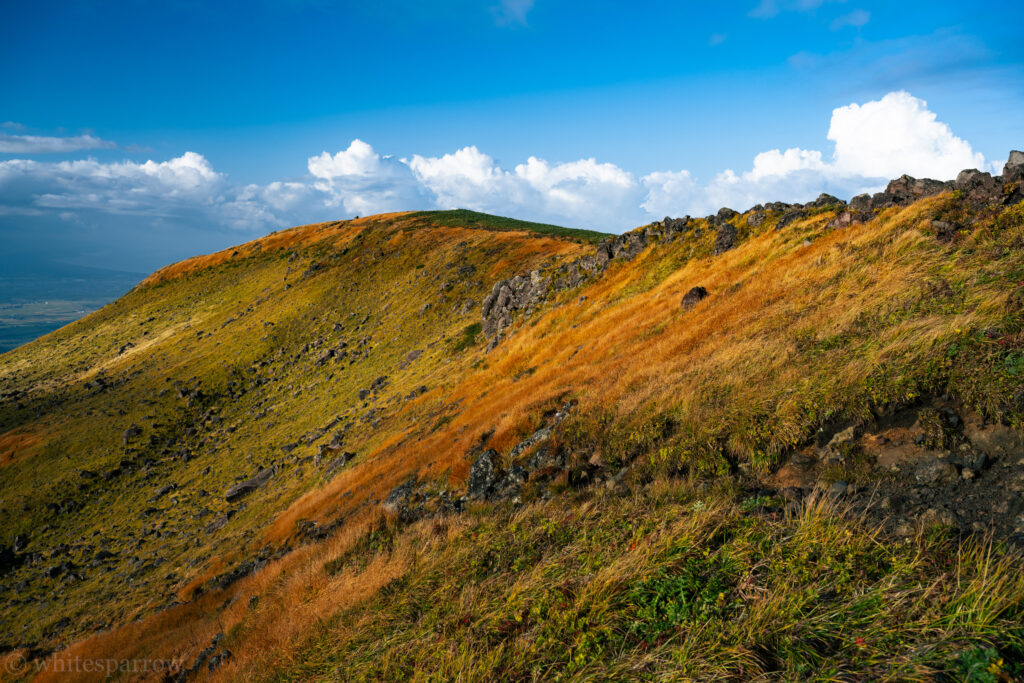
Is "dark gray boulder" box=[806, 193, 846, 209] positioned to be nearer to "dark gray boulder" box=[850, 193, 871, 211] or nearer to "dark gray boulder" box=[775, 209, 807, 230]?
"dark gray boulder" box=[775, 209, 807, 230]

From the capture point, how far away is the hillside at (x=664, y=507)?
4809 millimetres

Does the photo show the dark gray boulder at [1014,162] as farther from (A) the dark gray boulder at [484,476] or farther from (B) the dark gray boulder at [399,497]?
(B) the dark gray boulder at [399,497]

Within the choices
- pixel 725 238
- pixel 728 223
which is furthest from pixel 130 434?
pixel 728 223

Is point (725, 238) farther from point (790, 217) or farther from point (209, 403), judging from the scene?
point (209, 403)

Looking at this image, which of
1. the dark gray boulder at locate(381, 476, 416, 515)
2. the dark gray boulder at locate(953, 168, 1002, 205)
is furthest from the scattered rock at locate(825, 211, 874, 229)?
the dark gray boulder at locate(381, 476, 416, 515)

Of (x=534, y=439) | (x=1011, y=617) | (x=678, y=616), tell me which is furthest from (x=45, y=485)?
(x=1011, y=617)

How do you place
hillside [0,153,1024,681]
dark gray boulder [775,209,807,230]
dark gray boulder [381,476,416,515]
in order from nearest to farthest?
hillside [0,153,1024,681] → dark gray boulder [381,476,416,515] → dark gray boulder [775,209,807,230]

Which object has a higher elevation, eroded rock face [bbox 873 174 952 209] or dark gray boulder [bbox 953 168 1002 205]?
eroded rock face [bbox 873 174 952 209]

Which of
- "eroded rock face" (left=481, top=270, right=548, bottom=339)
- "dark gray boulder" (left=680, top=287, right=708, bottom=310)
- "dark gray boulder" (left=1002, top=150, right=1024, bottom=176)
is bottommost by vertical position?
"dark gray boulder" (left=680, top=287, right=708, bottom=310)

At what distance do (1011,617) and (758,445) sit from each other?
15.8 feet

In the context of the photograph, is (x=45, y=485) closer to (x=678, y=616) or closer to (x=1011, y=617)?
(x=678, y=616)

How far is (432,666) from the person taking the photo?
18.2 feet

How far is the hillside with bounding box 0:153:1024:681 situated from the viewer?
4.81 meters

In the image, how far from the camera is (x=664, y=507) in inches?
288
